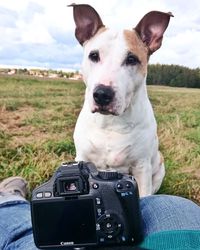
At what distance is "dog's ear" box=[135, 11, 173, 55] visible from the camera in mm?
1518

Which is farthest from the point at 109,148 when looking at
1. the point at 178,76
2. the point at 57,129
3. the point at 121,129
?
the point at 178,76

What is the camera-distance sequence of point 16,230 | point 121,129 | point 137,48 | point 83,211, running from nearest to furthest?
1. point 83,211
2. point 16,230
3. point 137,48
4. point 121,129

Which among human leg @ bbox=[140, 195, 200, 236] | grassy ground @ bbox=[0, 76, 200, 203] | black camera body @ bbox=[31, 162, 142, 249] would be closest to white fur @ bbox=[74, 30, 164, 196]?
grassy ground @ bbox=[0, 76, 200, 203]

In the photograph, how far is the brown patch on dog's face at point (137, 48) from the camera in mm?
1510

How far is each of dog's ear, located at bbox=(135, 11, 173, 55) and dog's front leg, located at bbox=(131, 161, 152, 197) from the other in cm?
38

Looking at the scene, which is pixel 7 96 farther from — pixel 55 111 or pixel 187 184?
pixel 187 184

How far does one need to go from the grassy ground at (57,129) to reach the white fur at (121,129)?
0.33m

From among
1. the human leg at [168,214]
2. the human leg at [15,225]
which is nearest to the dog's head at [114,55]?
the human leg at [15,225]

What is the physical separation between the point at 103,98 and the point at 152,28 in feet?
0.97

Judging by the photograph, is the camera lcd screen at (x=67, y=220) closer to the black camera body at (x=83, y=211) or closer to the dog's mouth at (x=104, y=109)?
the black camera body at (x=83, y=211)

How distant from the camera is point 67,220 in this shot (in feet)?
2.58

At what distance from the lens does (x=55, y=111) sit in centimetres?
226

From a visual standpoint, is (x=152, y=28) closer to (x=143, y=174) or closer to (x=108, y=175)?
(x=143, y=174)

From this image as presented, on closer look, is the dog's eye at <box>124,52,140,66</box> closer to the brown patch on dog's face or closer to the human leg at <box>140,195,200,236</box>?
the brown patch on dog's face
